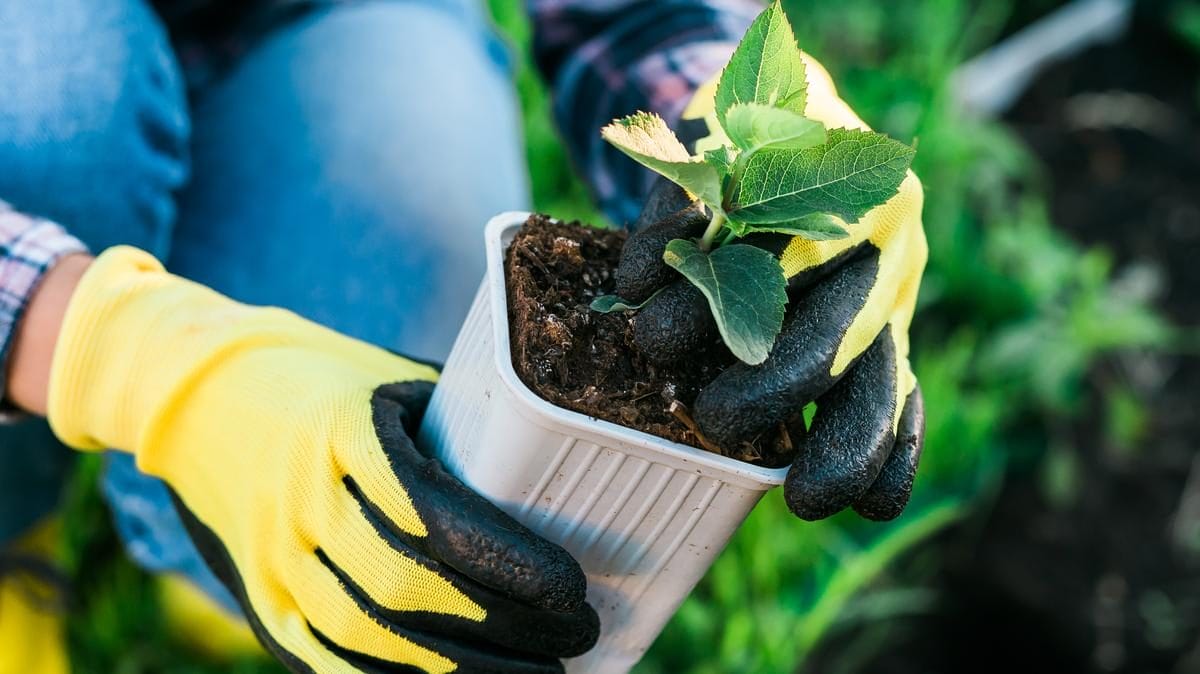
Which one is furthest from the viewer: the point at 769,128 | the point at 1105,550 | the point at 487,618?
the point at 1105,550

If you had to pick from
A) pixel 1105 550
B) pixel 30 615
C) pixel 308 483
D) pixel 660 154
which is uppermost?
pixel 660 154

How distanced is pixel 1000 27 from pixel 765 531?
209 cm

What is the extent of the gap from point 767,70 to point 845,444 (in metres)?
0.28

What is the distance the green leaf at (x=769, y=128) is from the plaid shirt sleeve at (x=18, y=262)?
0.63 m

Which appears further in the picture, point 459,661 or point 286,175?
point 286,175

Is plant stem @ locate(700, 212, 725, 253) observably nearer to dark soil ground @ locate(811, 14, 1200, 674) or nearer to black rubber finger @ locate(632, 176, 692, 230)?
black rubber finger @ locate(632, 176, 692, 230)

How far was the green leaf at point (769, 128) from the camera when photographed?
0.65 meters

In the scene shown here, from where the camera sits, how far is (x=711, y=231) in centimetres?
74

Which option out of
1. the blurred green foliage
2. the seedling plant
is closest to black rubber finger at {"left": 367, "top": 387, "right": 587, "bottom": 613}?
the seedling plant

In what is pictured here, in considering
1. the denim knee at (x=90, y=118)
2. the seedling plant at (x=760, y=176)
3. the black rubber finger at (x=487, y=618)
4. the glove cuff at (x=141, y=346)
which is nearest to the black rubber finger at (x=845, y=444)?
the seedling plant at (x=760, y=176)

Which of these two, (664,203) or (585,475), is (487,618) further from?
(664,203)

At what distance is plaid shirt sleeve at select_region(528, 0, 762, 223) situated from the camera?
1.21 m

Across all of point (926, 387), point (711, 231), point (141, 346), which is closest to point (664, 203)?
point (711, 231)

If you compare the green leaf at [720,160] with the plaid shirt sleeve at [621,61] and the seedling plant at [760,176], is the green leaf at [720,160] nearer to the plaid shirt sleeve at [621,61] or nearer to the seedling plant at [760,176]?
the seedling plant at [760,176]
